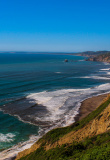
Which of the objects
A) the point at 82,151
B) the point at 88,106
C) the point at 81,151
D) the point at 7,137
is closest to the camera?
the point at 82,151

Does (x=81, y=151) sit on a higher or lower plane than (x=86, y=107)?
higher

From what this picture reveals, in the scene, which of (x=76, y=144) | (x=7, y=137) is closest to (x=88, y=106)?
(x=7, y=137)

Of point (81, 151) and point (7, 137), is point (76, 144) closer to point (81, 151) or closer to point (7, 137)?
point (81, 151)

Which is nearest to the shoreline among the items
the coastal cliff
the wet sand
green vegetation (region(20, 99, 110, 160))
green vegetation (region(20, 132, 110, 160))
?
the wet sand

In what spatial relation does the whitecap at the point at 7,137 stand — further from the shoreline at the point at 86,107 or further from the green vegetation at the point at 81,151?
the green vegetation at the point at 81,151

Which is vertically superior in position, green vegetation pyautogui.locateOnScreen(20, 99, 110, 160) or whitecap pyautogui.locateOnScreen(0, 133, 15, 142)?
green vegetation pyautogui.locateOnScreen(20, 99, 110, 160)

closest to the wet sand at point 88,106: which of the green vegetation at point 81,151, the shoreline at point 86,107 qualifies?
the shoreline at point 86,107

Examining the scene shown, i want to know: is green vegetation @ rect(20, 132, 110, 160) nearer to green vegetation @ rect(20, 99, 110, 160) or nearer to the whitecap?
green vegetation @ rect(20, 99, 110, 160)

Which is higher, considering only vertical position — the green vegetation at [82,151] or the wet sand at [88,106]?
the green vegetation at [82,151]
